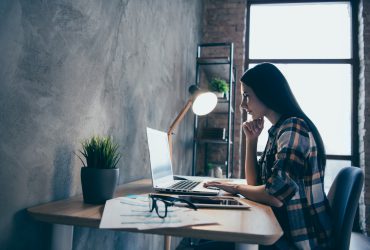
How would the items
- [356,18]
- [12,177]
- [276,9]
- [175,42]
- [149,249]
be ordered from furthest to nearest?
1. [276,9]
2. [356,18]
3. [175,42]
4. [149,249]
5. [12,177]

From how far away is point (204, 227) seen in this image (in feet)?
2.51

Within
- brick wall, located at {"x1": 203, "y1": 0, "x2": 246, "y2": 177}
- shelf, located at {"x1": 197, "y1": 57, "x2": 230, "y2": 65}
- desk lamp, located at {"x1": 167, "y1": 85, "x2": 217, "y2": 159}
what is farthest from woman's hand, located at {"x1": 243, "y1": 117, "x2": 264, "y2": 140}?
brick wall, located at {"x1": 203, "y1": 0, "x2": 246, "y2": 177}

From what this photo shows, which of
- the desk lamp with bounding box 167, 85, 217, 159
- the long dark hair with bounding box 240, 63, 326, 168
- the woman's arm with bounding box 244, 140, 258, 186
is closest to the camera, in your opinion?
the long dark hair with bounding box 240, 63, 326, 168

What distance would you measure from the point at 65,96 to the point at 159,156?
662mm

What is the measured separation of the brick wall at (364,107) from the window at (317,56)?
0.18 metres

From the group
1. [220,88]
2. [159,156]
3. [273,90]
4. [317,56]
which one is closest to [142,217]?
[159,156]

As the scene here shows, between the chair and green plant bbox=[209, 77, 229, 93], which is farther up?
green plant bbox=[209, 77, 229, 93]

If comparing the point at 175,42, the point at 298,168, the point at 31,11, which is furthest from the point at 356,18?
the point at 31,11

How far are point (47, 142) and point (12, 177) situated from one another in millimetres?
170

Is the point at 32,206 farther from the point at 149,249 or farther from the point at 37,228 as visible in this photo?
the point at 149,249

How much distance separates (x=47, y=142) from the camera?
100 centimetres

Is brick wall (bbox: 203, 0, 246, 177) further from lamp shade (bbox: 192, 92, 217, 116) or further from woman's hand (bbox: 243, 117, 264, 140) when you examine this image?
woman's hand (bbox: 243, 117, 264, 140)

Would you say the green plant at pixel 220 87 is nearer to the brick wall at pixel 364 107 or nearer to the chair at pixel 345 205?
the brick wall at pixel 364 107

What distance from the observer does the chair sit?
1.18m
